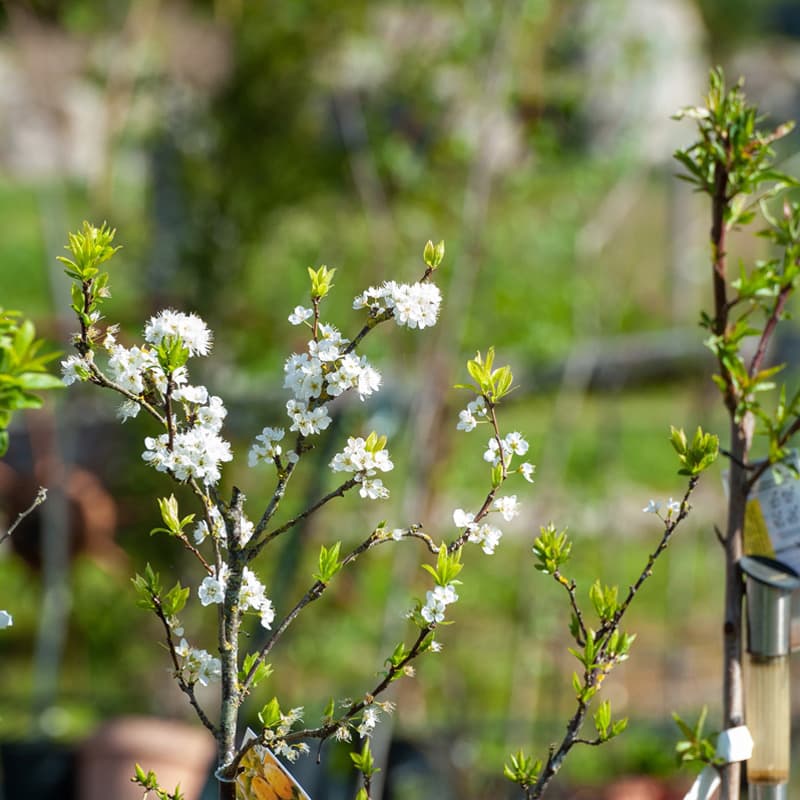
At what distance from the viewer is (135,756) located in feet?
8.98

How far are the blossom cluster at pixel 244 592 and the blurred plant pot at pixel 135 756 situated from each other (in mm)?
1969

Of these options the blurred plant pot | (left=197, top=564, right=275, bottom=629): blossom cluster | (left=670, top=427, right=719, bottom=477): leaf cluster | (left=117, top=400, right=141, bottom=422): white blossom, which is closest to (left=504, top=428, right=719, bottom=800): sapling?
(left=670, top=427, right=719, bottom=477): leaf cluster

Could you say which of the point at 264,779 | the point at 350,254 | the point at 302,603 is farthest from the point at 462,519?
the point at 350,254

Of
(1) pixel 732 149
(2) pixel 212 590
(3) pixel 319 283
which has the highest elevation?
(1) pixel 732 149

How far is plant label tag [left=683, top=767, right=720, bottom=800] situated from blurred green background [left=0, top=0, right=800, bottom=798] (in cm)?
200

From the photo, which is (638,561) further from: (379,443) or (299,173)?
(379,443)

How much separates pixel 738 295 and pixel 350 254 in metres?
2.82

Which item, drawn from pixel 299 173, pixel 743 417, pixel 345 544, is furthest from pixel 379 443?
pixel 299 173

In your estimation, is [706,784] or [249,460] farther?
[706,784]

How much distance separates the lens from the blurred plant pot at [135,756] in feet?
8.81

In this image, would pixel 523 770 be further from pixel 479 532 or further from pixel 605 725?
pixel 479 532

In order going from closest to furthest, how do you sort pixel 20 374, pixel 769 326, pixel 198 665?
pixel 20 374
pixel 198 665
pixel 769 326

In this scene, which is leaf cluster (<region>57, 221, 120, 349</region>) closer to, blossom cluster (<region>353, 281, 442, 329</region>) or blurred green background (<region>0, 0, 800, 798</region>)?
blossom cluster (<region>353, 281, 442, 329</region>)

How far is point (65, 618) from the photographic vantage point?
399cm
